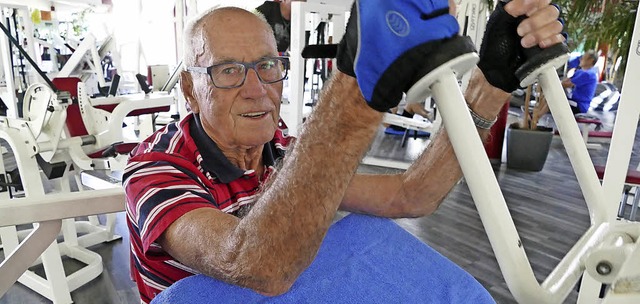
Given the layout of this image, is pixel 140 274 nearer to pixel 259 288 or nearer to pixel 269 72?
pixel 259 288

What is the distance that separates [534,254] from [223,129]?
2322 millimetres

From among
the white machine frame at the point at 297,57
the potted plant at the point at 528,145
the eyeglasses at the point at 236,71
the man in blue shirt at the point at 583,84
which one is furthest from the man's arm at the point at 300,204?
the man in blue shirt at the point at 583,84

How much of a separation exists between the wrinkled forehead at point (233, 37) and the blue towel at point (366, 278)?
1.46ft

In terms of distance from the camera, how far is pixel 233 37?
1.05 m

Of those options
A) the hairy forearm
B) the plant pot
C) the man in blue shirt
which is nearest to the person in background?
the hairy forearm

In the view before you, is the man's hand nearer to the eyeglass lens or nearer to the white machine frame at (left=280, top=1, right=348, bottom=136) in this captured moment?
the eyeglass lens

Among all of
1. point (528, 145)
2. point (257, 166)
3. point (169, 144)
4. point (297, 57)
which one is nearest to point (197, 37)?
point (169, 144)

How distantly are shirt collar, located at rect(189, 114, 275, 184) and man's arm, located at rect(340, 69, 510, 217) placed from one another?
0.29 m

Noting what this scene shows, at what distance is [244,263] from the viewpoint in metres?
0.71

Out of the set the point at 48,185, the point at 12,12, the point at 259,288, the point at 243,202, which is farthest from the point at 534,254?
the point at 12,12

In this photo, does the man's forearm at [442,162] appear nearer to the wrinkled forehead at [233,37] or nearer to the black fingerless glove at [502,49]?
the black fingerless glove at [502,49]

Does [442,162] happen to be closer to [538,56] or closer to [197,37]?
[538,56]

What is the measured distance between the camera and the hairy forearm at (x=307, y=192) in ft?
Result: 1.99

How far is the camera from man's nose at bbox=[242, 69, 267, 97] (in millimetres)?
1065
